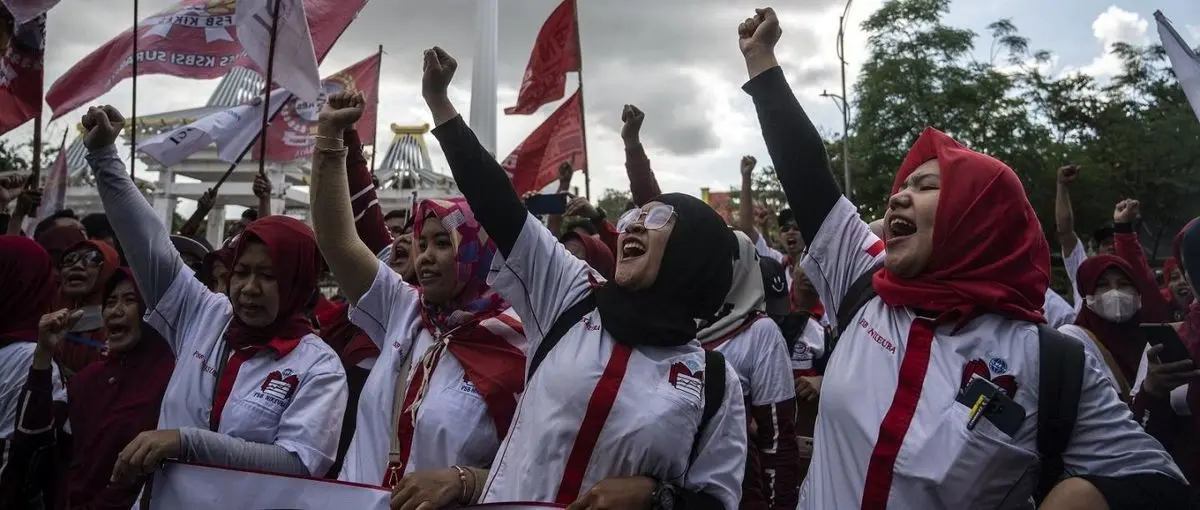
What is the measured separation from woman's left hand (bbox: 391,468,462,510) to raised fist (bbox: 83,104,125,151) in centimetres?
186

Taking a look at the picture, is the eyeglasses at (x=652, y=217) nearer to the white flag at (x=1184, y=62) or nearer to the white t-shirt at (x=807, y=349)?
the white t-shirt at (x=807, y=349)

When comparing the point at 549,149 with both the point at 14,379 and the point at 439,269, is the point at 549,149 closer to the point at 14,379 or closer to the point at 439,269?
the point at 14,379

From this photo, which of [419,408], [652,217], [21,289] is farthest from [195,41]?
[652,217]

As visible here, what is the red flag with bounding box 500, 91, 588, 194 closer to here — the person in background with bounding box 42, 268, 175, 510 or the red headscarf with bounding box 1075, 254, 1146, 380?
the red headscarf with bounding box 1075, 254, 1146, 380

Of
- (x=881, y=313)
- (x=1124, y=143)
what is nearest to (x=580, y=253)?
(x=881, y=313)

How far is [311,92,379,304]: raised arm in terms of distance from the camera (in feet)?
9.07

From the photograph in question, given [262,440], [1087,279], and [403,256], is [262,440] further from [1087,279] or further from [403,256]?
[1087,279]

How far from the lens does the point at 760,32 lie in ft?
7.86

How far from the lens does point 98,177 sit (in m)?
3.11

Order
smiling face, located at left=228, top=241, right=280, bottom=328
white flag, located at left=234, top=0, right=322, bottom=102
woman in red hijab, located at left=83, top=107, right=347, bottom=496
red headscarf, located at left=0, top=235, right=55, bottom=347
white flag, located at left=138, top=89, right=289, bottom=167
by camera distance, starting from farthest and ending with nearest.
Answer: white flag, located at left=138, top=89, right=289, bottom=167, white flag, located at left=234, top=0, right=322, bottom=102, red headscarf, located at left=0, top=235, right=55, bottom=347, smiling face, located at left=228, top=241, right=280, bottom=328, woman in red hijab, located at left=83, top=107, right=347, bottom=496

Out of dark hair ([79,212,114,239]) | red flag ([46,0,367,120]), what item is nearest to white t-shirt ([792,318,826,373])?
dark hair ([79,212,114,239])

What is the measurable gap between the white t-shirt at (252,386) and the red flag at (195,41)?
416 cm

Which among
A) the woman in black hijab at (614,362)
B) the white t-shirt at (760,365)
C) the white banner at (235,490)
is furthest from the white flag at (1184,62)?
the white banner at (235,490)

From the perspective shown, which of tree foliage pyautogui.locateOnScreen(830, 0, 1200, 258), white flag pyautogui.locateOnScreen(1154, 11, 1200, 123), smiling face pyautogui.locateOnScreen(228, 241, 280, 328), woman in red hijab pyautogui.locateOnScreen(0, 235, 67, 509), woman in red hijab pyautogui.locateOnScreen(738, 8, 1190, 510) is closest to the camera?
woman in red hijab pyautogui.locateOnScreen(738, 8, 1190, 510)
